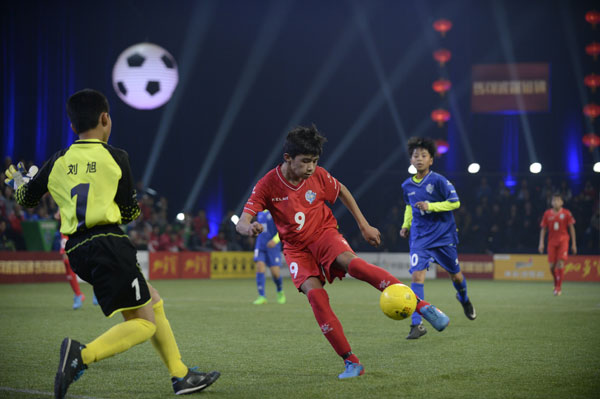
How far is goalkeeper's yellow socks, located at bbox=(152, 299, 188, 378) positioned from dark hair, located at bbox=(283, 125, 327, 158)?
5.42ft

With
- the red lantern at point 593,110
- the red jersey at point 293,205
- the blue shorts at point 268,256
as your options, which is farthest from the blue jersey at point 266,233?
the red lantern at point 593,110

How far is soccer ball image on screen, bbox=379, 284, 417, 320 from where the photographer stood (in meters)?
5.59

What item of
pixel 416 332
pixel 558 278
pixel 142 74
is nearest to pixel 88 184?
pixel 416 332

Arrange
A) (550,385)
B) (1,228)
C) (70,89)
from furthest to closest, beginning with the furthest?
(70,89)
(1,228)
(550,385)

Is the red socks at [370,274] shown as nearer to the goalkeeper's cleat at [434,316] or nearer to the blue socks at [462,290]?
the goalkeeper's cleat at [434,316]

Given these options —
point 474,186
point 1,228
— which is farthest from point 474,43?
point 1,228

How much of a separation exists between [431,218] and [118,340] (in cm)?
564

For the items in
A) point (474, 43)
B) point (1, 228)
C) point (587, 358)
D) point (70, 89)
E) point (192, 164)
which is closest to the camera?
point (587, 358)

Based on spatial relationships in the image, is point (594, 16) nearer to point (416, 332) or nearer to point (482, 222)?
point (482, 222)

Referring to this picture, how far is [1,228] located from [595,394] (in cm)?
1747

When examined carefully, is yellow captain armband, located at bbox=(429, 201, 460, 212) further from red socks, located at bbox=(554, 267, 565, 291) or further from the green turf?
red socks, located at bbox=(554, 267, 565, 291)

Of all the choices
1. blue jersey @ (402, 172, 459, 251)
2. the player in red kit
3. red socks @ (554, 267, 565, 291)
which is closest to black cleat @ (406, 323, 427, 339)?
blue jersey @ (402, 172, 459, 251)

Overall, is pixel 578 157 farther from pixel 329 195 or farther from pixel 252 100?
pixel 329 195

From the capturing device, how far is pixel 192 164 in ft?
93.6
